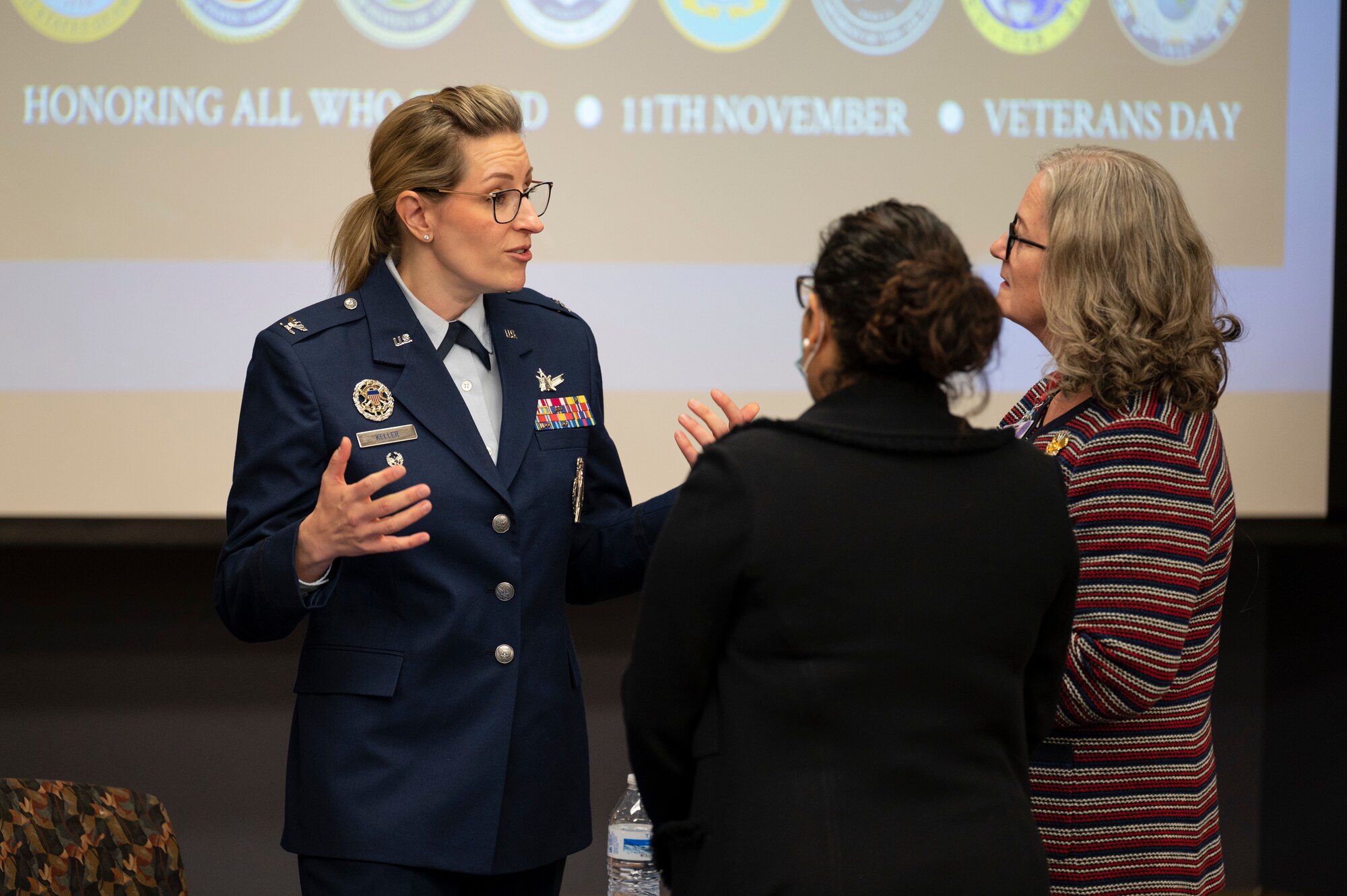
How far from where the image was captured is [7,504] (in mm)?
2980

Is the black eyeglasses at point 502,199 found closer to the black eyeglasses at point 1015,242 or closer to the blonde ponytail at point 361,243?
the blonde ponytail at point 361,243

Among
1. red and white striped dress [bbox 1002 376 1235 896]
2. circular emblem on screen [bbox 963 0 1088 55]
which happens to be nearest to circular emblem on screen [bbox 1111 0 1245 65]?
circular emblem on screen [bbox 963 0 1088 55]

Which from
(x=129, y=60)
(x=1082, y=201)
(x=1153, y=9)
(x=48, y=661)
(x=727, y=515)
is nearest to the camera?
(x=727, y=515)

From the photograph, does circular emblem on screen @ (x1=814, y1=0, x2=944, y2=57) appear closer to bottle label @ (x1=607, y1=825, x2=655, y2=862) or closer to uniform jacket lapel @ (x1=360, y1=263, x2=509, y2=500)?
uniform jacket lapel @ (x1=360, y1=263, x2=509, y2=500)

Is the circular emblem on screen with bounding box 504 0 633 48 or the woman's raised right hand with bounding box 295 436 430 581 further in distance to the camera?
the circular emblem on screen with bounding box 504 0 633 48

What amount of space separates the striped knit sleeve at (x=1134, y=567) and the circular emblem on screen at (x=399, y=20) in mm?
2090

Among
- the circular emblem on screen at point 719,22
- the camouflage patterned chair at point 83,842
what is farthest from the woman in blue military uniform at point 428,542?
the circular emblem on screen at point 719,22

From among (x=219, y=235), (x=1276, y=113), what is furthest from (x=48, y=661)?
(x=1276, y=113)

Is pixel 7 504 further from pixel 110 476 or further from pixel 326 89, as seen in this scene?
pixel 326 89

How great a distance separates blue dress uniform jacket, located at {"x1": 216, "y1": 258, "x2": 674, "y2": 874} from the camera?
5.53 ft

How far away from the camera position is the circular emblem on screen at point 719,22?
3.10 m

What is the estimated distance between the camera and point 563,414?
1921 millimetres

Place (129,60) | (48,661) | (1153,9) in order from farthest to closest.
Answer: (48,661), (1153,9), (129,60)

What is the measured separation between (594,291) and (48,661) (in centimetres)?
179
